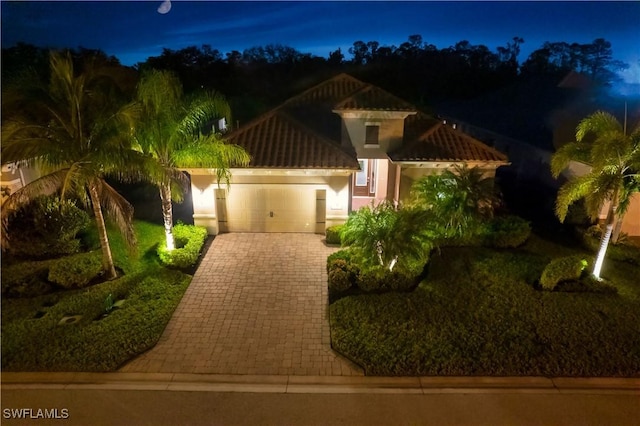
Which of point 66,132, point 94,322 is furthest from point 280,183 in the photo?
point 94,322

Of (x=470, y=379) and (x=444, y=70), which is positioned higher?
(x=444, y=70)

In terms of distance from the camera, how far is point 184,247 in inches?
530

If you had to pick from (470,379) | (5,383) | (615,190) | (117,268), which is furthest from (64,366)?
(615,190)

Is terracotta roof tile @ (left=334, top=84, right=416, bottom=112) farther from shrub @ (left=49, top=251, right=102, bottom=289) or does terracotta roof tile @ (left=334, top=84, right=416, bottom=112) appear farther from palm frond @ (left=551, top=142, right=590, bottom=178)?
shrub @ (left=49, top=251, right=102, bottom=289)

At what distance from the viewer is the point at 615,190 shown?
36.4 ft

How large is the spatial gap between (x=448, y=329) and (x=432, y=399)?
7.02ft

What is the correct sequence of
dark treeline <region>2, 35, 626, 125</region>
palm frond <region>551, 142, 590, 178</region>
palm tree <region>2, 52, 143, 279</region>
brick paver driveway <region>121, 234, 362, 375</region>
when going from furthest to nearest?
1. dark treeline <region>2, 35, 626, 125</region>
2. palm frond <region>551, 142, 590, 178</region>
3. palm tree <region>2, 52, 143, 279</region>
4. brick paver driveway <region>121, 234, 362, 375</region>

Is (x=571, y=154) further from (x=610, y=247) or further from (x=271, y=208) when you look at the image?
(x=271, y=208)

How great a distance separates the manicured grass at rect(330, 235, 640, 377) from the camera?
9.09 meters

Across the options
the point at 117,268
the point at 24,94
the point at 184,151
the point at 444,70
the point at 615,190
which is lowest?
the point at 117,268

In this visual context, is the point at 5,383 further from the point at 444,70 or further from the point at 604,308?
the point at 444,70

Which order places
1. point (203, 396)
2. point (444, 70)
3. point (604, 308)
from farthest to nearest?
point (444, 70) → point (604, 308) → point (203, 396)

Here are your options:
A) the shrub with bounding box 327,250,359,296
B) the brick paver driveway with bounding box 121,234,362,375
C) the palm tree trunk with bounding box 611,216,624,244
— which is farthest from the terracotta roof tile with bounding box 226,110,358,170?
the palm tree trunk with bounding box 611,216,624,244

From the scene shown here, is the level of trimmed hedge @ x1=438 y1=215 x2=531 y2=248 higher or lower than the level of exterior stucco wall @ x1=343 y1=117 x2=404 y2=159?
lower
